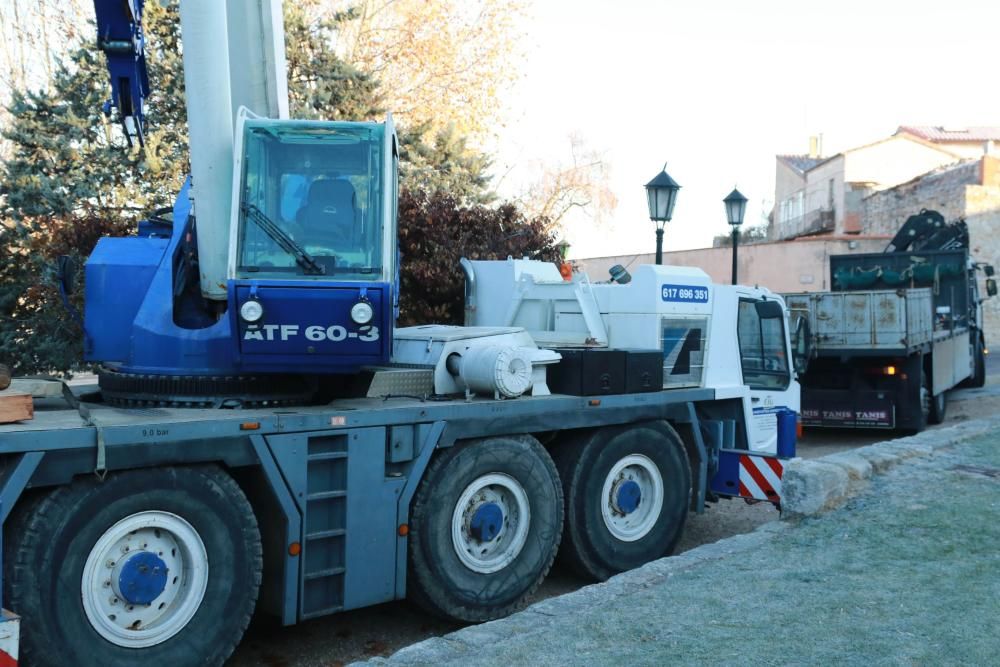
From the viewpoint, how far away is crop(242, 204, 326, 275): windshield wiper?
5.93m

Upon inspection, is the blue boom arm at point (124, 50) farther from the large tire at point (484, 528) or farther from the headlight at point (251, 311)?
the large tire at point (484, 528)

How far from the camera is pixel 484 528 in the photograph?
654cm

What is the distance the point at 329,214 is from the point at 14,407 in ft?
7.18

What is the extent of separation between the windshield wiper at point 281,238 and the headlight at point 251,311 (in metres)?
0.39

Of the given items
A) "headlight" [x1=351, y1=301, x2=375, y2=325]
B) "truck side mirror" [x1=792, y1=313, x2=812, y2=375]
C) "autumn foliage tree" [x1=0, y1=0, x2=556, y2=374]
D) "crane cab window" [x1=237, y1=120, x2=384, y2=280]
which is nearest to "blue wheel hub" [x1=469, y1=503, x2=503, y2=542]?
"headlight" [x1=351, y1=301, x2=375, y2=325]

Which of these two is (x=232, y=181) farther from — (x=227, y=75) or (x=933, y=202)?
(x=933, y=202)

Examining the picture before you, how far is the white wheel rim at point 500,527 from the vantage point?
6.45 metres

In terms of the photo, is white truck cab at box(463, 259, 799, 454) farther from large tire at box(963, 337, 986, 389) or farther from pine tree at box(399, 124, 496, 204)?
large tire at box(963, 337, 986, 389)

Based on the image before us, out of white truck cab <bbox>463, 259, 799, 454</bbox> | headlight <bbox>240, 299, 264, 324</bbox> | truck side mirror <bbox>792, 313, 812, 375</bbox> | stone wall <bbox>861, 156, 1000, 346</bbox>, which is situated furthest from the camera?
stone wall <bbox>861, 156, 1000, 346</bbox>

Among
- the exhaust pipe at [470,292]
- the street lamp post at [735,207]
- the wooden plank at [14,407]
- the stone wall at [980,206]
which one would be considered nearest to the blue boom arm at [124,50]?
the exhaust pipe at [470,292]

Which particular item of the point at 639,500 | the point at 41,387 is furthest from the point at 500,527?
the point at 41,387

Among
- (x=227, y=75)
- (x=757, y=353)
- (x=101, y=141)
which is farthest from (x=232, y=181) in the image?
(x=101, y=141)

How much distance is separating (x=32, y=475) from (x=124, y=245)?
2.69 meters

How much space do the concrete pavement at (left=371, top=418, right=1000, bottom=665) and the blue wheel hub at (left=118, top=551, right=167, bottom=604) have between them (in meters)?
1.28
